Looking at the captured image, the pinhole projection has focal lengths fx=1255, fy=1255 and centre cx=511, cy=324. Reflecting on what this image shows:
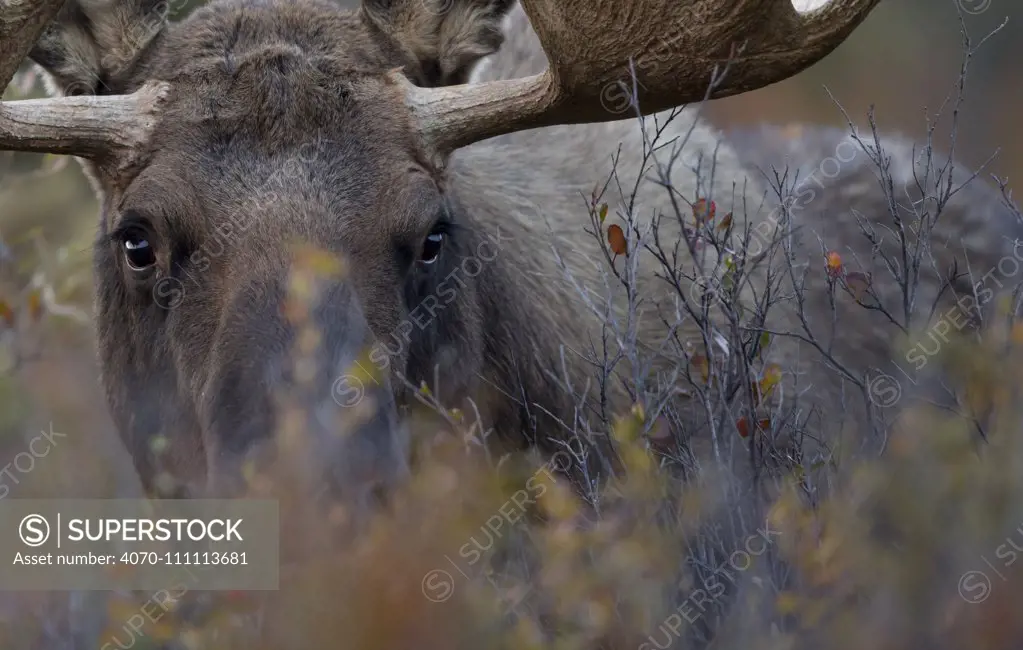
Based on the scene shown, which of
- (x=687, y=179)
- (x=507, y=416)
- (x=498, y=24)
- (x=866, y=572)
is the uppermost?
(x=498, y=24)

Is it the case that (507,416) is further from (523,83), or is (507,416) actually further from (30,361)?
(30,361)

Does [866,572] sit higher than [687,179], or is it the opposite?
[866,572]

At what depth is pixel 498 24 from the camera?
4.95 m

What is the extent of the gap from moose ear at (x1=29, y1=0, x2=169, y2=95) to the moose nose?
1.30 m

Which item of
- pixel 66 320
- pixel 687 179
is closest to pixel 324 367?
pixel 687 179

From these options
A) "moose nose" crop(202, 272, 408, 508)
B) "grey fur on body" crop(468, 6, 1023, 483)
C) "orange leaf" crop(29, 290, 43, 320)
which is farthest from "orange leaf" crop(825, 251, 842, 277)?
"orange leaf" crop(29, 290, 43, 320)

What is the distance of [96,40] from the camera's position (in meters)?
4.78

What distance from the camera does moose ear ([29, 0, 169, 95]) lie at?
15.5 ft

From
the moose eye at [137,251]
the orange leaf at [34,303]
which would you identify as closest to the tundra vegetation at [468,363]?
the moose eye at [137,251]

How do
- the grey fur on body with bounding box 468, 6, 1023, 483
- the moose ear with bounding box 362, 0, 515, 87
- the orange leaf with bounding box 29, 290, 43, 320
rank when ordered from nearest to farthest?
the moose ear with bounding box 362, 0, 515, 87, the grey fur on body with bounding box 468, 6, 1023, 483, the orange leaf with bounding box 29, 290, 43, 320

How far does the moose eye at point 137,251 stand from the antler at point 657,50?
125cm

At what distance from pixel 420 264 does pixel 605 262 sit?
4.19ft

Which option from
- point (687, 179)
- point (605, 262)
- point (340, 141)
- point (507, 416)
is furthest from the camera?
point (687, 179)

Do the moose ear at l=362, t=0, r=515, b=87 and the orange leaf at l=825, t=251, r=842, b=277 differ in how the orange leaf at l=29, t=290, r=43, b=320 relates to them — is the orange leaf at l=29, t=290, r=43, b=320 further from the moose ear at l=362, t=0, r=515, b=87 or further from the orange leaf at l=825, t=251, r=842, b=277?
the orange leaf at l=825, t=251, r=842, b=277
